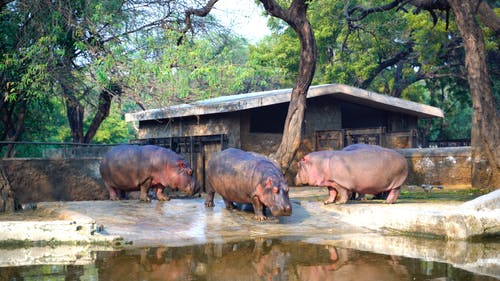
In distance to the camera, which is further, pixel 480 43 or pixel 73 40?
pixel 480 43

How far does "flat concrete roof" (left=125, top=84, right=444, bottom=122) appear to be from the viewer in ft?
56.7

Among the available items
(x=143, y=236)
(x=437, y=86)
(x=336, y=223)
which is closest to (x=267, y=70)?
(x=437, y=86)

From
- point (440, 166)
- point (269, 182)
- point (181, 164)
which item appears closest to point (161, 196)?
point (181, 164)

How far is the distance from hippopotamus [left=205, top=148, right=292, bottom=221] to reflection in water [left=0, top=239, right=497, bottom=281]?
2085 mm

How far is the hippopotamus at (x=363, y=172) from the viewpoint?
1224 cm

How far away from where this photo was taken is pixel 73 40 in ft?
42.2

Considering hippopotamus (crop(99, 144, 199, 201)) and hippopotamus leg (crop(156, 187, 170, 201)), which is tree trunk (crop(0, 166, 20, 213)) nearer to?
hippopotamus (crop(99, 144, 199, 201))

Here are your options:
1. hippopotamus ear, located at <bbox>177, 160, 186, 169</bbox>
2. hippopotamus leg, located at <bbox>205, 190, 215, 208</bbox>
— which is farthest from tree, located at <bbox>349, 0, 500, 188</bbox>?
hippopotamus ear, located at <bbox>177, 160, 186, 169</bbox>

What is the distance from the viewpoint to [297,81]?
51.0ft

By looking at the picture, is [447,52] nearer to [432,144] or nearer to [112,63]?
[432,144]

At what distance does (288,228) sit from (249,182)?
1.23 m

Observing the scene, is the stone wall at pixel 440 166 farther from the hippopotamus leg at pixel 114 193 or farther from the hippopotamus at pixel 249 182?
the hippopotamus leg at pixel 114 193

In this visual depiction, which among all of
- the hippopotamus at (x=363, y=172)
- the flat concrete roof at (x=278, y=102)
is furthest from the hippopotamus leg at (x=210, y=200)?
the flat concrete roof at (x=278, y=102)

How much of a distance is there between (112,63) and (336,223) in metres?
4.90
